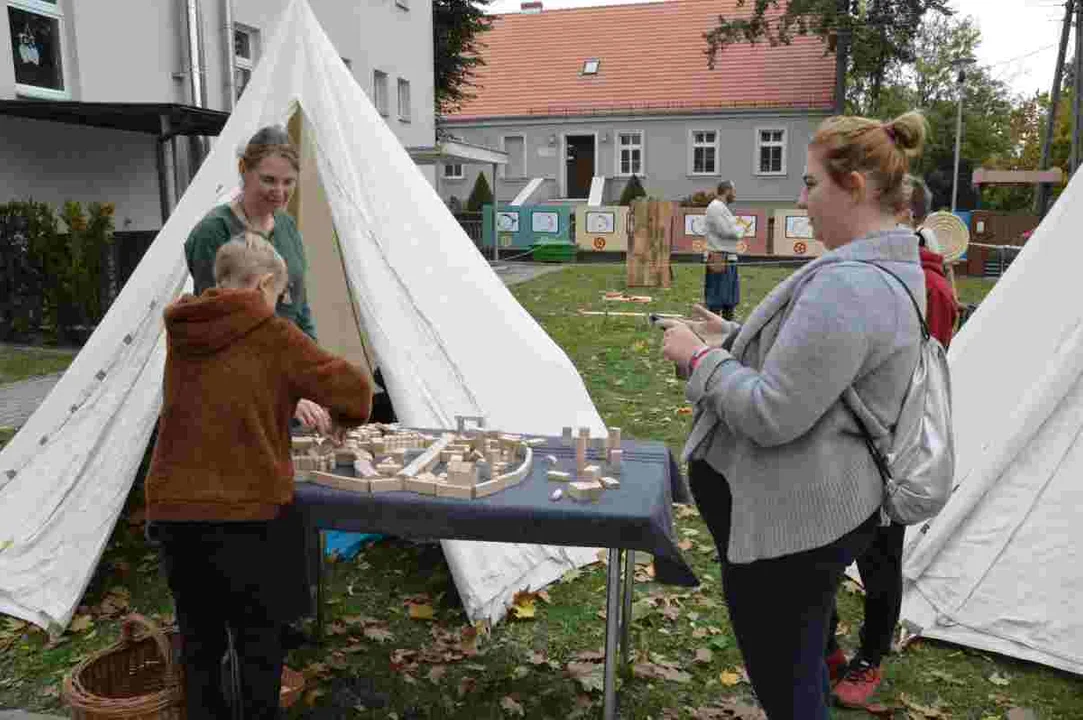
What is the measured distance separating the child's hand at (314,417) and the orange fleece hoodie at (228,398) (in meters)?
0.35

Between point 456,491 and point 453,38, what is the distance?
83.8 feet

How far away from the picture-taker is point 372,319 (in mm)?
3982

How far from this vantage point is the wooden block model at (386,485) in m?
2.61

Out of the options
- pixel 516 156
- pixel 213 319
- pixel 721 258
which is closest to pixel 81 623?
pixel 213 319

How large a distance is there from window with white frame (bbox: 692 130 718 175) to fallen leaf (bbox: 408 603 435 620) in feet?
92.2

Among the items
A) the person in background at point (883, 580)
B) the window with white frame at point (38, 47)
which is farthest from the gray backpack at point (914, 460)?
the window with white frame at point (38, 47)

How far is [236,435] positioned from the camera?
2.31 m

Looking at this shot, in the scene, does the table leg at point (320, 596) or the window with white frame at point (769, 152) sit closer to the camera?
the table leg at point (320, 596)

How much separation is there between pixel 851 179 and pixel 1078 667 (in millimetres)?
2486

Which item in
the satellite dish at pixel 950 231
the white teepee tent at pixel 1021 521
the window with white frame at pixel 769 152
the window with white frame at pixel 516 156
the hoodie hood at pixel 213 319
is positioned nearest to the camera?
the hoodie hood at pixel 213 319

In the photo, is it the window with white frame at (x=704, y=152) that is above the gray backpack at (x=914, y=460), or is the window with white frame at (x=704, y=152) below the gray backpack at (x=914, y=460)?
above

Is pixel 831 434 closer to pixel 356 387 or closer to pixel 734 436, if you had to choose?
pixel 734 436

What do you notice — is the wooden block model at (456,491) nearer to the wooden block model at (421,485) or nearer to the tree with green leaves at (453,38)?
the wooden block model at (421,485)

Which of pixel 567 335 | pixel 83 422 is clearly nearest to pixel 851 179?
pixel 83 422
